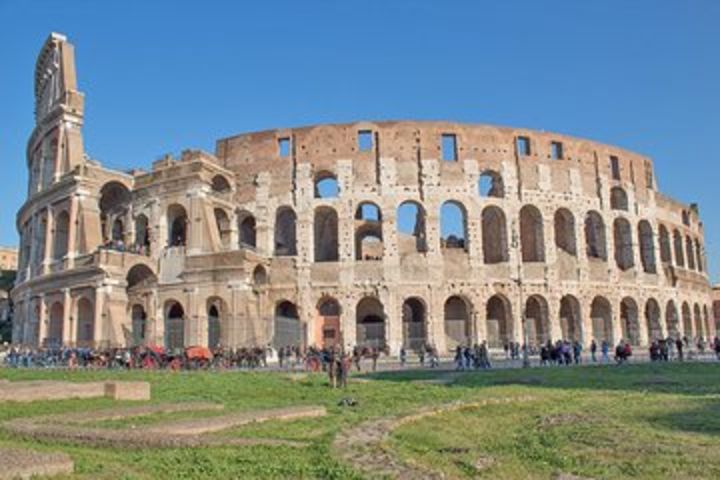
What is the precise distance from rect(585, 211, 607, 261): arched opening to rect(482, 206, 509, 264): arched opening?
5457mm

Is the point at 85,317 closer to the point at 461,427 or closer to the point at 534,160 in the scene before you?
the point at 534,160

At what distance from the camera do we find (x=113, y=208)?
3775cm

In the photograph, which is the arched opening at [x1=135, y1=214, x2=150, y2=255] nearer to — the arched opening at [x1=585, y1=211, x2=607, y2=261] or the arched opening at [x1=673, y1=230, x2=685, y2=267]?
the arched opening at [x1=585, y1=211, x2=607, y2=261]

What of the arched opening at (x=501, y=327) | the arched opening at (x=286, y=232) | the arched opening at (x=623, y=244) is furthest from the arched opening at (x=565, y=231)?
the arched opening at (x=286, y=232)

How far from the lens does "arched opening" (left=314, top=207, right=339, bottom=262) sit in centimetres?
3719

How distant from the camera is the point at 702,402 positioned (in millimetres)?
12211

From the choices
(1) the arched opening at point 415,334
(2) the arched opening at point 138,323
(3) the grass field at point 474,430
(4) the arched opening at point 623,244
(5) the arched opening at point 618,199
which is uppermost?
(5) the arched opening at point 618,199

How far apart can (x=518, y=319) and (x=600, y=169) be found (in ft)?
35.1

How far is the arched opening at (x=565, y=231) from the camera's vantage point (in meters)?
35.3

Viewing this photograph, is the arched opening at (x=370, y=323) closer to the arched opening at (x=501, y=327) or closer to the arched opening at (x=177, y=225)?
the arched opening at (x=501, y=327)

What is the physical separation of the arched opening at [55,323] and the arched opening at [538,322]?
24290 mm

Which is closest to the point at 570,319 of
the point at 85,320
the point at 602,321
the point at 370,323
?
the point at 602,321

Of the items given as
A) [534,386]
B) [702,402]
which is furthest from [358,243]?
[702,402]

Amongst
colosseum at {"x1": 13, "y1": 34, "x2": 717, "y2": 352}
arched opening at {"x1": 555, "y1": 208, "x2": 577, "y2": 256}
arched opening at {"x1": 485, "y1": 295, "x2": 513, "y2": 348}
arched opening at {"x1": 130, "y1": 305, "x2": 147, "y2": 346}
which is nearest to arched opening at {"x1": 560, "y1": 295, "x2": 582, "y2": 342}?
colosseum at {"x1": 13, "y1": 34, "x2": 717, "y2": 352}
